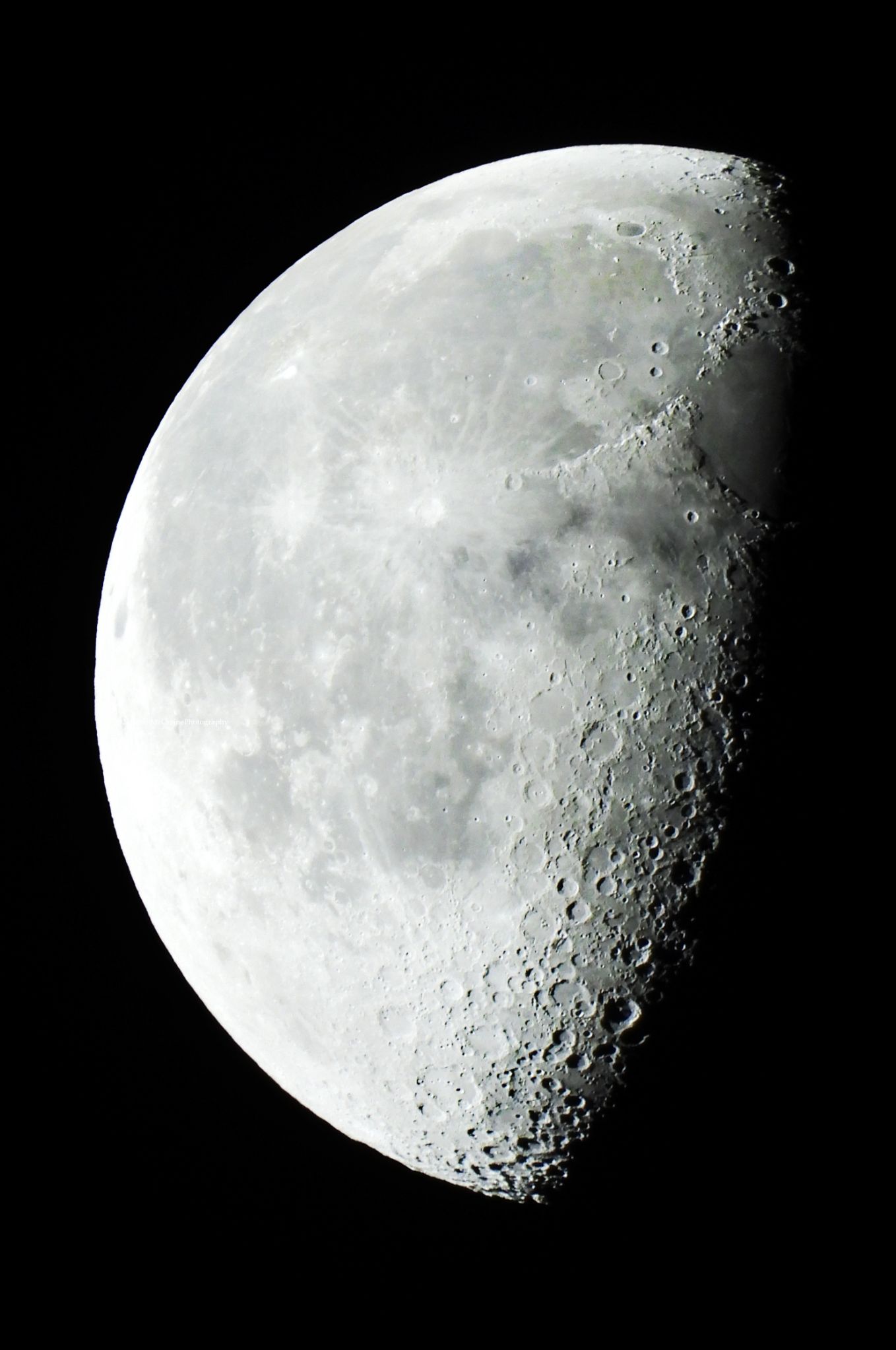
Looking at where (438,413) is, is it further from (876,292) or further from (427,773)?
(876,292)

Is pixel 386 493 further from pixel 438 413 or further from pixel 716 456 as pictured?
pixel 716 456

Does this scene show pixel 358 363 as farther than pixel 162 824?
No

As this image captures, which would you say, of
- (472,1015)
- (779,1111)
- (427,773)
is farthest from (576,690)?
(779,1111)

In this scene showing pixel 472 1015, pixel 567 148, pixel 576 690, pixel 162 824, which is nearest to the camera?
pixel 576 690

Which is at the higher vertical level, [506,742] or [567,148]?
[567,148]

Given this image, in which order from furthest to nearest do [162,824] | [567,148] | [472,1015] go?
[567,148]
[162,824]
[472,1015]

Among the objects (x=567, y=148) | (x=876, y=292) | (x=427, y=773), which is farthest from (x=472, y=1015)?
(x=567, y=148)

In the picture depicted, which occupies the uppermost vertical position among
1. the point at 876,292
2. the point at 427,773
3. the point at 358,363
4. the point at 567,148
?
the point at 567,148
